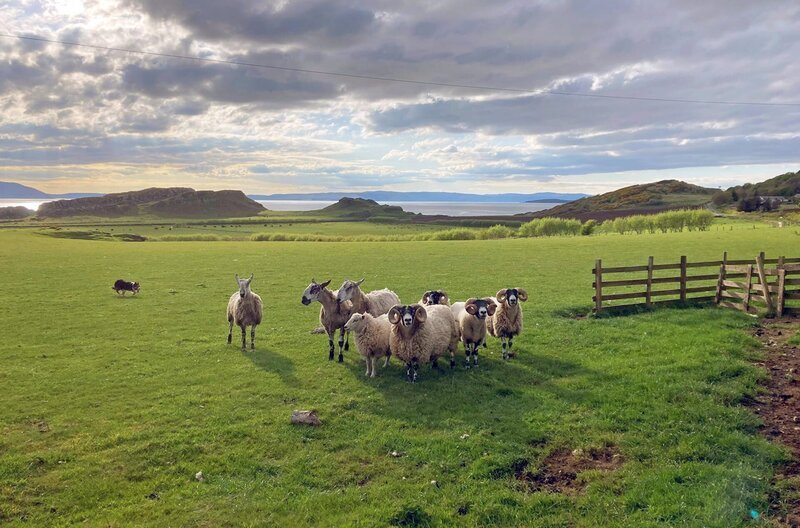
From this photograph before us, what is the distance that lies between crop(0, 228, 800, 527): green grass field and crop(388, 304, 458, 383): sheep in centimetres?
57

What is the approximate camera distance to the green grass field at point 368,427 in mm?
7109

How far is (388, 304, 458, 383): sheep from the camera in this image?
480 inches

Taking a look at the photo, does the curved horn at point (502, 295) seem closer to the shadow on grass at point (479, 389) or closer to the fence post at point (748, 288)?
the shadow on grass at point (479, 389)

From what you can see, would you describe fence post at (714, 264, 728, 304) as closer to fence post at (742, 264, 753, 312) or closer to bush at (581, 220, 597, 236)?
fence post at (742, 264, 753, 312)

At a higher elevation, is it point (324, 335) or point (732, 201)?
point (732, 201)

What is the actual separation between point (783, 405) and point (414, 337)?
7813 mm

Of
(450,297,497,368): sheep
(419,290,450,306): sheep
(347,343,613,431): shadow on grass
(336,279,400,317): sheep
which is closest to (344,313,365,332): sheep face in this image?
(347,343,613,431): shadow on grass

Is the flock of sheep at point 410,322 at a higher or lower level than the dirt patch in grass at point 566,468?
higher

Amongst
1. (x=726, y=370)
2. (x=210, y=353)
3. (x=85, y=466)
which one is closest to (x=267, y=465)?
(x=85, y=466)

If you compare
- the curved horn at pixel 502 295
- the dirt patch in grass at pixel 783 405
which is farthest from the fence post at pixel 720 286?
the curved horn at pixel 502 295

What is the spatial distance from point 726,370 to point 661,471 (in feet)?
17.6

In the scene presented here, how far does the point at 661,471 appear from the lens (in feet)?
25.1

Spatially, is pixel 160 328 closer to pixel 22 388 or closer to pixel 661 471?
pixel 22 388

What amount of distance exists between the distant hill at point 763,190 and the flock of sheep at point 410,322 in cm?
13322
